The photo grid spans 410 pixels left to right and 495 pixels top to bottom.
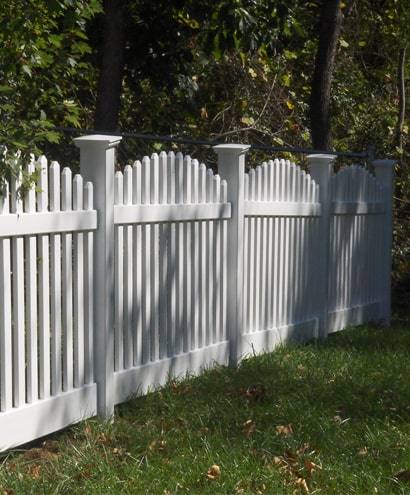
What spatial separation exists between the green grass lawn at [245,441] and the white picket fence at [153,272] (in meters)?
0.21

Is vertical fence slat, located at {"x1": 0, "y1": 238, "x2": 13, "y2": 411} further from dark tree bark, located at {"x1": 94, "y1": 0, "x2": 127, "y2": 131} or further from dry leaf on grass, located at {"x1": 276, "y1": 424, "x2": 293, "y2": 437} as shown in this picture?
dark tree bark, located at {"x1": 94, "y1": 0, "x2": 127, "y2": 131}

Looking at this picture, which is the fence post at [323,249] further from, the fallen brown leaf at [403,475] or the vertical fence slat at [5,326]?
the vertical fence slat at [5,326]

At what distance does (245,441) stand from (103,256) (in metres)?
1.34

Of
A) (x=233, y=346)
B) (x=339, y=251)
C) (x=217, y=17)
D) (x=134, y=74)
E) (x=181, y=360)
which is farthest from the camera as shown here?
(x=134, y=74)

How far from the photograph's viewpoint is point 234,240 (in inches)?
275

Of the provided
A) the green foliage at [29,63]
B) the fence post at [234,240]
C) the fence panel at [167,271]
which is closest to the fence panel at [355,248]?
the fence post at [234,240]

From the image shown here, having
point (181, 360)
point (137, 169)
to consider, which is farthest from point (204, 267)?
point (137, 169)

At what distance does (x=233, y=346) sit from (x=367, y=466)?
8.15 ft

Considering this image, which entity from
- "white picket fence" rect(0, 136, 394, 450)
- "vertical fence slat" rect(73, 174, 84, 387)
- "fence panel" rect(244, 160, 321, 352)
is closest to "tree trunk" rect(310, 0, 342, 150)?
"white picket fence" rect(0, 136, 394, 450)

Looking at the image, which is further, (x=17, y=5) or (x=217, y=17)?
(x=217, y=17)

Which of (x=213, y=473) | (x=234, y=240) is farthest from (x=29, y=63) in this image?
(x=213, y=473)

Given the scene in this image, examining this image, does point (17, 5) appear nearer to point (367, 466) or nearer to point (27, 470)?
point (27, 470)

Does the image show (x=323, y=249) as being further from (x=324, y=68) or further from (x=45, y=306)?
(x=45, y=306)

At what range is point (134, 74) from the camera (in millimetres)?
10953
